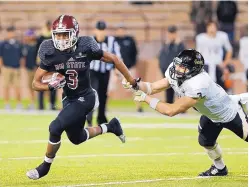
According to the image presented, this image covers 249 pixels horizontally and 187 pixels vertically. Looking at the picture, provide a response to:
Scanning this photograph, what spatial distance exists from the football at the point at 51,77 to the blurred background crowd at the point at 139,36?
18.4ft

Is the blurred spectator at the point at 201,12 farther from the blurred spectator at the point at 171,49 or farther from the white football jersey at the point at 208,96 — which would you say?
the white football jersey at the point at 208,96

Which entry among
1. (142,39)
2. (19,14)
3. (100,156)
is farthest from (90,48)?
(19,14)

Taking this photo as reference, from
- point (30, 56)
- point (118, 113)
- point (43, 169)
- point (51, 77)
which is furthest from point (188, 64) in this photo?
point (30, 56)

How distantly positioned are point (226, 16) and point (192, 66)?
14.1m

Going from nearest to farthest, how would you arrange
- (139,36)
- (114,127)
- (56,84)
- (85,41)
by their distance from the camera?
(56,84) < (85,41) < (114,127) < (139,36)

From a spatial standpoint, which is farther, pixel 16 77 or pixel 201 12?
pixel 201 12

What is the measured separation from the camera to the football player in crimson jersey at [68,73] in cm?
865

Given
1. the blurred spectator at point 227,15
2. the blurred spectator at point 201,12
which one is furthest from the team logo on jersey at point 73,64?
the blurred spectator at point 201,12

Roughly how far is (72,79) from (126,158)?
6.83 ft

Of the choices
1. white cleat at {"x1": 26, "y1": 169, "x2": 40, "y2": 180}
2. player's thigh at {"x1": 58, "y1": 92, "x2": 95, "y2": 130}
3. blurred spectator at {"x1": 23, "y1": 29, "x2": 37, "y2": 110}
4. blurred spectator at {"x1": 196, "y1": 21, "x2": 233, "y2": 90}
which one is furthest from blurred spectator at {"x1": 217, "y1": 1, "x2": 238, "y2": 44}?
white cleat at {"x1": 26, "y1": 169, "x2": 40, "y2": 180}

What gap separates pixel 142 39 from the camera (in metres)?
22.5

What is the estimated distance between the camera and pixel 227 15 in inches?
875

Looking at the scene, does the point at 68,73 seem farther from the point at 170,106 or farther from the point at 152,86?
the point at 170,106

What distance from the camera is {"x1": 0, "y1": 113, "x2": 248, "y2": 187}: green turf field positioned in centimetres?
867
